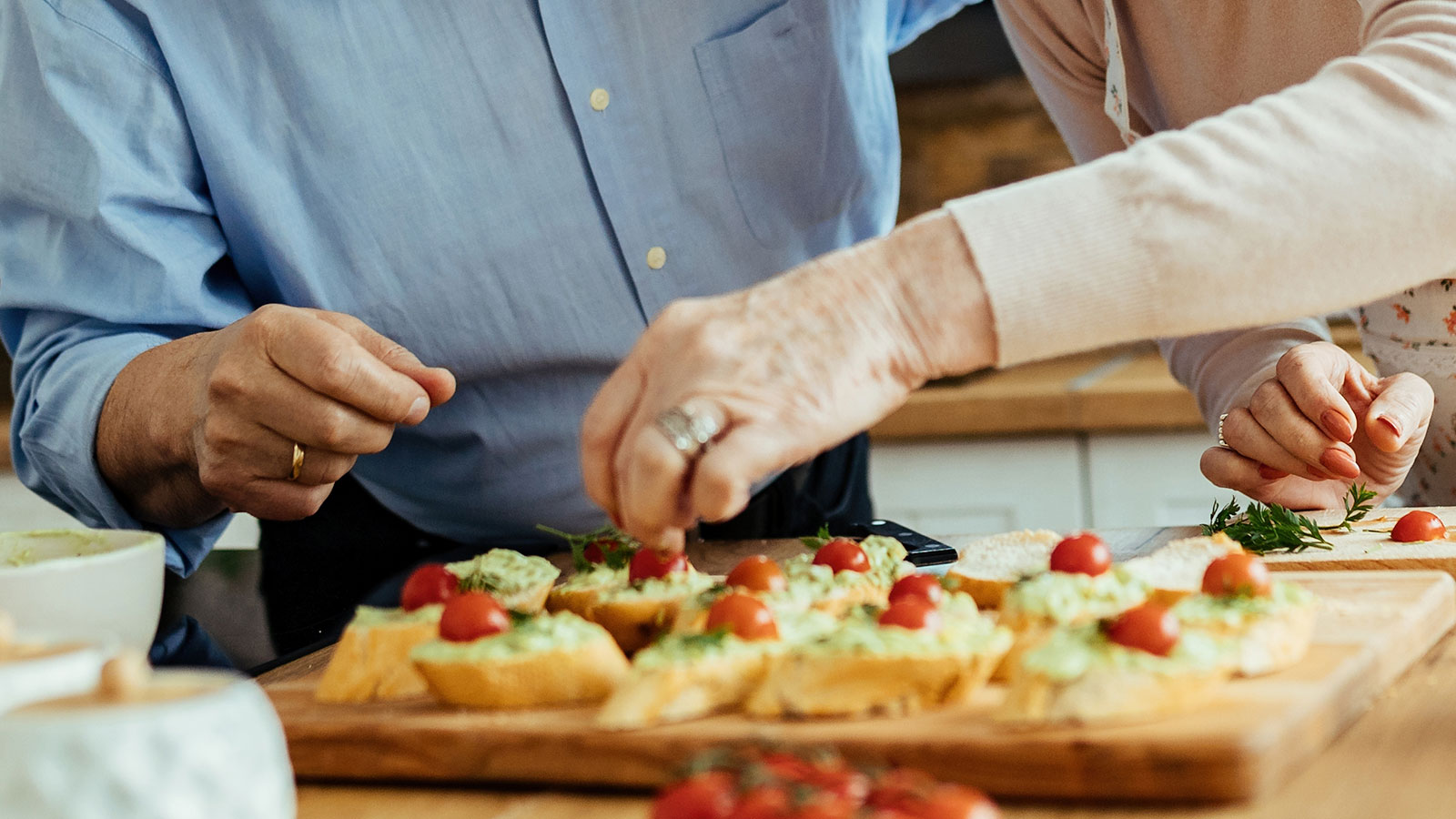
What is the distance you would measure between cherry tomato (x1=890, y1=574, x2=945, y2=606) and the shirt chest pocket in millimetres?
757

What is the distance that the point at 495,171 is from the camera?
60.1 inches

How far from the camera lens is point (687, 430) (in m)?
0.81

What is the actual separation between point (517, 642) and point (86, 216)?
0.86m

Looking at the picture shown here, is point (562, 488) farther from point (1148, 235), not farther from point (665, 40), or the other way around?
point (1148, 235)

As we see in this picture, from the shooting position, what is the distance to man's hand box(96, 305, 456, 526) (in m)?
1.16

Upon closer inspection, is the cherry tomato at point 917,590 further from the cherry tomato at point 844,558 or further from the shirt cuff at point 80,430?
the shirt cuff at point 80,430

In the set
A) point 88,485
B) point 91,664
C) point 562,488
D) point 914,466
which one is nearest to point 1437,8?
point 91,664

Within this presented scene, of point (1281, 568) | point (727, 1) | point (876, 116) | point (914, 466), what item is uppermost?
point (727, 1)

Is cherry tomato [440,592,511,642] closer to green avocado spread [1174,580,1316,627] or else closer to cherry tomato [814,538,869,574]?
cherry tomato [814,538,869,574]

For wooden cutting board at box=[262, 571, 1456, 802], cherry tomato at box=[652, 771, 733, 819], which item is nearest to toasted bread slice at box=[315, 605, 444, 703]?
wooden cutting board at box=[262, 571, 1456, 802]

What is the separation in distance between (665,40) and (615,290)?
32cm

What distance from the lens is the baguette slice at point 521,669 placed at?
0.86 metres

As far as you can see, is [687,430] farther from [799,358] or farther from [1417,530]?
[1417,530]

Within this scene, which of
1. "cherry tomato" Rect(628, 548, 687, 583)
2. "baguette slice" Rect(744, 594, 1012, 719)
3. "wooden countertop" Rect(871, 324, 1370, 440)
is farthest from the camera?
"wooden countertop" Rect(871, 324, 1370, 440)
